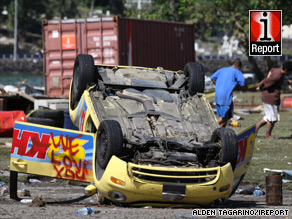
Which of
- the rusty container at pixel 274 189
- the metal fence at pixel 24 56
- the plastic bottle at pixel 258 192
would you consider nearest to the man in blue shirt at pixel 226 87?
the plastic bottle at pixel 258 192

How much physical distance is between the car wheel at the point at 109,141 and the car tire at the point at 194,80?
2.03 metres

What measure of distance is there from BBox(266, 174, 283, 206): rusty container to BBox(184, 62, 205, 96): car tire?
191cm

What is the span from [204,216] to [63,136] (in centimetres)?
214

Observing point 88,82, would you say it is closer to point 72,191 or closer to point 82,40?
point 72,191

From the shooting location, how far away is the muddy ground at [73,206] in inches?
271

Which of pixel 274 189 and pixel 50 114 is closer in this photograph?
pixel 274 189

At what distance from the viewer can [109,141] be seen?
7617 mm

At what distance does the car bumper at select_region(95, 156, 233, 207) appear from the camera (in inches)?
291

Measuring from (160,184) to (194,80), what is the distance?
2526mm

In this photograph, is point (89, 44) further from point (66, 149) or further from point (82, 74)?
point (66, 149)

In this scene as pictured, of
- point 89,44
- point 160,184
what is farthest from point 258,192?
point 89,44

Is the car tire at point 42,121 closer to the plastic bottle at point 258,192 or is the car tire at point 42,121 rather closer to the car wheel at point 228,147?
the plastic bottle at point 258,192

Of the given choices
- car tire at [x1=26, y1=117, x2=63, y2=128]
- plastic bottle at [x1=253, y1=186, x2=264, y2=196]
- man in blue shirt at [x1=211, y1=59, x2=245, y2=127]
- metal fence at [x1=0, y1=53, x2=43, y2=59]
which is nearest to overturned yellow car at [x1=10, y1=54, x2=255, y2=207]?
plastic bottle at [x1=253, y1=186, x2=264, y2=196]

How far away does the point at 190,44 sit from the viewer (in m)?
27.0
